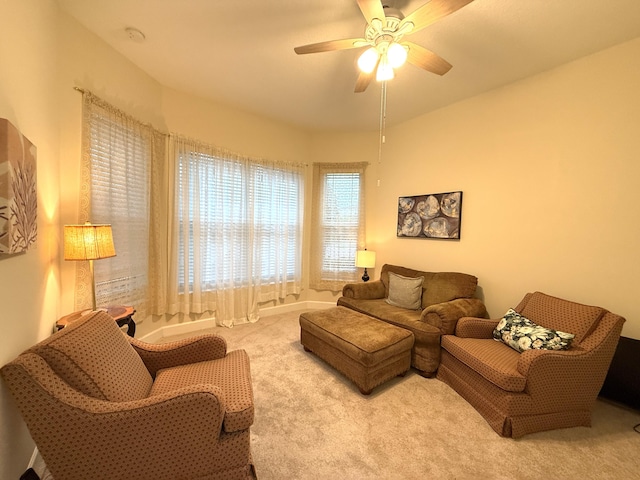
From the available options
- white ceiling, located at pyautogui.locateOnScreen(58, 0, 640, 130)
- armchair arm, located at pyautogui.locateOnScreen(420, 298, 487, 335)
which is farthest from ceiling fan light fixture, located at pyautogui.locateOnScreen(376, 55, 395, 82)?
armchair arm, located at pyautogui.locateOnScreen(420, 298, 487, 335)

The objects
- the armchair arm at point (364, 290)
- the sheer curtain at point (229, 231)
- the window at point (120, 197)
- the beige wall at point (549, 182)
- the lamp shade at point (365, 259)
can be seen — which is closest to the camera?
the beige wall at point (549, 182)

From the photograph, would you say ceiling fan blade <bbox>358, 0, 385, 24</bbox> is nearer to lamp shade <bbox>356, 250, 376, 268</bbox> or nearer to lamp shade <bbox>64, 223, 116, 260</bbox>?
lamp shade <bbox>64, 223, 116, 260</bbox>

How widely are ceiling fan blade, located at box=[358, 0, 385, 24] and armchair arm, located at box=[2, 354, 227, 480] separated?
6.72ft

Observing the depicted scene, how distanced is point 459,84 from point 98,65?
10.8 ft

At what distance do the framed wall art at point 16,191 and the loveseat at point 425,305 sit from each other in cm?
269

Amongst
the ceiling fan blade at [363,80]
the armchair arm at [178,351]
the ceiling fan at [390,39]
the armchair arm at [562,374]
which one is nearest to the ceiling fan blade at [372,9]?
the ceiling fan at [390,39]

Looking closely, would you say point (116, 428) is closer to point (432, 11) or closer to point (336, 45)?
point (336, 45)

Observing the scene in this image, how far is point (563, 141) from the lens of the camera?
2328mm

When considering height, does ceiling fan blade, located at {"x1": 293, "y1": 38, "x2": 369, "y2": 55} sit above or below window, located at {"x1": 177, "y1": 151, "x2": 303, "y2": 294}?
above

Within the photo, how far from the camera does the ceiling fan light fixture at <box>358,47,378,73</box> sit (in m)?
1.63

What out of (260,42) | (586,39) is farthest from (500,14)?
(260,42)

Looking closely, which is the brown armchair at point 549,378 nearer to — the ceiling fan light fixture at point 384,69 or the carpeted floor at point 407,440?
the carpeted floor at point 407,440

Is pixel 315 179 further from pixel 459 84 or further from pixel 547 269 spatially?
A: pixel 547 269

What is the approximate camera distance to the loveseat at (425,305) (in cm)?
235
